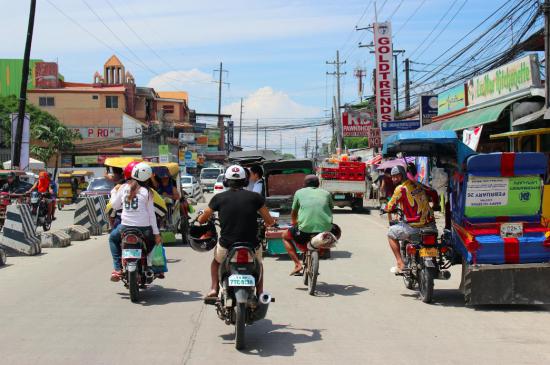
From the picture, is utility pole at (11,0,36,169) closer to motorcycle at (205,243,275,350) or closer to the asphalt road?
the asphalt road

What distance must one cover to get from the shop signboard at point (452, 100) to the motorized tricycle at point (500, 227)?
17.6 m

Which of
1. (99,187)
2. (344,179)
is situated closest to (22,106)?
(99,187)

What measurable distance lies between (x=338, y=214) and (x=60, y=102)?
49.7 meters

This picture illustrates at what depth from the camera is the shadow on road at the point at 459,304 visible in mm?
8195

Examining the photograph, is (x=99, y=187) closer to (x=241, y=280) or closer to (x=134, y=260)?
(x=134, y=260)

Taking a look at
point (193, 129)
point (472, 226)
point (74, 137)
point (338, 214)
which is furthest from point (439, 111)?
point (193, 129)

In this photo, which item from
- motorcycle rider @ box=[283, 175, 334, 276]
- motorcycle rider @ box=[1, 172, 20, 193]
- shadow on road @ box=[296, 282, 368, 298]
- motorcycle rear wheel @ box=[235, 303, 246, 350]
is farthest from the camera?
motorcycle rider @ box=[1, 172, 20, 193]

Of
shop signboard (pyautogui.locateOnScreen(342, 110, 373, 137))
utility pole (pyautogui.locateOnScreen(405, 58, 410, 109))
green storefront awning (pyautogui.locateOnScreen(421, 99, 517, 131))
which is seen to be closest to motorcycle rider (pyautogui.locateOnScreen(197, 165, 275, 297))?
green storefront awning (pyautogui.locateOnScreen(421, 99, 517, 131))

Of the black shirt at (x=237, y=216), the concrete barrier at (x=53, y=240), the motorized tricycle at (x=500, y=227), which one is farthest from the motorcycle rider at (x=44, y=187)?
the black shirt at (x=237, y=216)

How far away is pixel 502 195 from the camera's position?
27.4 feet

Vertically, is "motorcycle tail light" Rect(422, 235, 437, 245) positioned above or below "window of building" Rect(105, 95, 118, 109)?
below

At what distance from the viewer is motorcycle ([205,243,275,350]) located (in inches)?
244

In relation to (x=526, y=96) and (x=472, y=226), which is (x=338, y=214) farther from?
(x=472, y=226)

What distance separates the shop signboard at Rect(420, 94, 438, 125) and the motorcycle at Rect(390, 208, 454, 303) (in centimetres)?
2490
